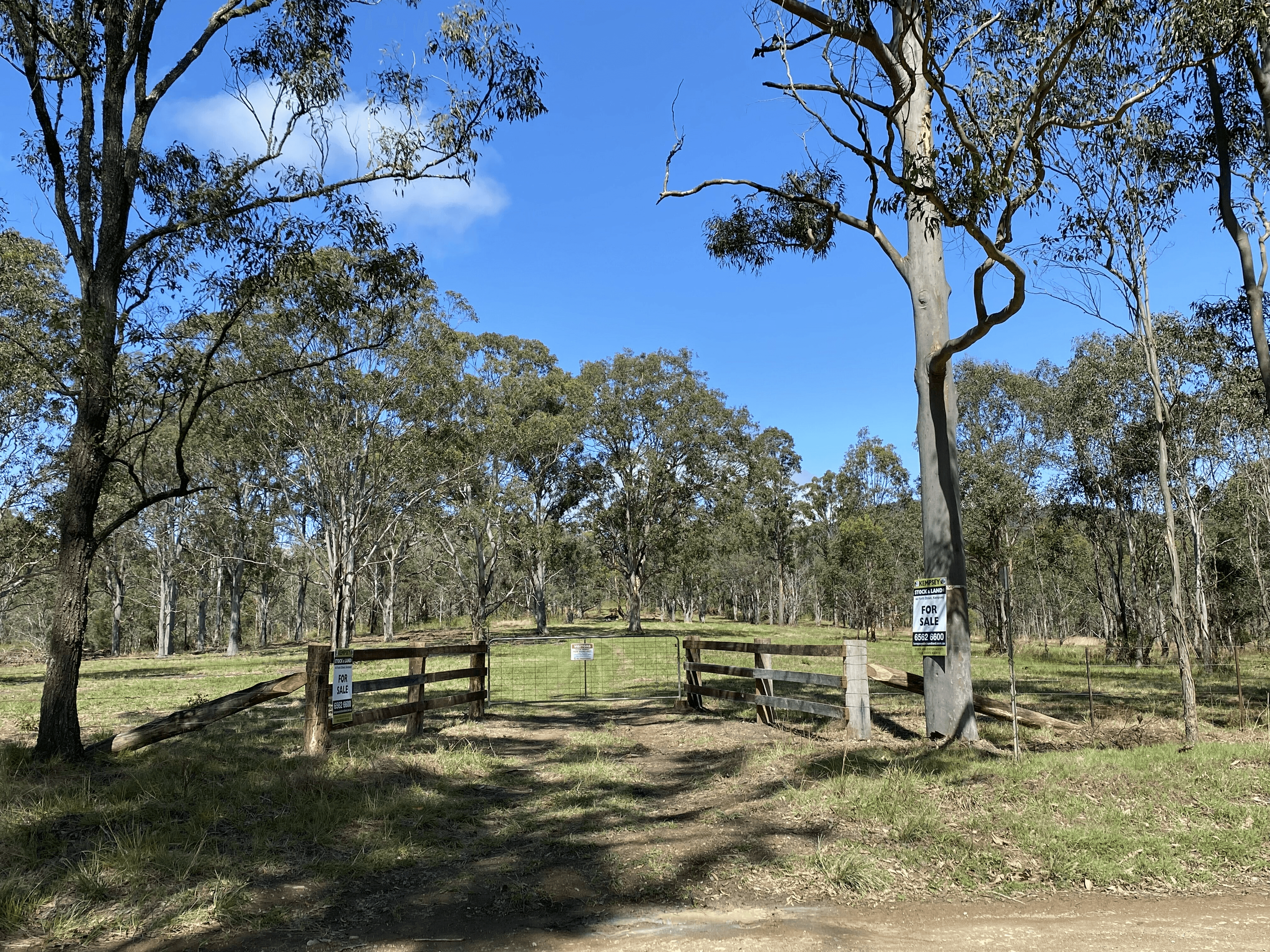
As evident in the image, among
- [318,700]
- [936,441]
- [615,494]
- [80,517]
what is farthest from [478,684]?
[615,494]

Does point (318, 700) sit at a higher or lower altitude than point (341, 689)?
lower

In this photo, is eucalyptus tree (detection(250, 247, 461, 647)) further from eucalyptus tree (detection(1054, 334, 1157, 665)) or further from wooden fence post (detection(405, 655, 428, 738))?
eucalyptus tree (detection(1054, 334, 1157, 665))

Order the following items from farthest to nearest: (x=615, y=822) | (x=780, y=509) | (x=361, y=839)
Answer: (x=780, y=509) < (x=615, y=822) < (x=361, y=839)

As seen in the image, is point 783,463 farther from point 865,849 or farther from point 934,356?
point 865,849

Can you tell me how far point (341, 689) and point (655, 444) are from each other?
114 ft

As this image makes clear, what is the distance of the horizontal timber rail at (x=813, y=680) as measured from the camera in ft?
31.1

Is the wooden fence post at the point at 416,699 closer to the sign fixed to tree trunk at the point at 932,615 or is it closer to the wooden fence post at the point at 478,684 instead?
the wooden fence post at the point at 478,684

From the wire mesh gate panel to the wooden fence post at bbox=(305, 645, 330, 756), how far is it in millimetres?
4483

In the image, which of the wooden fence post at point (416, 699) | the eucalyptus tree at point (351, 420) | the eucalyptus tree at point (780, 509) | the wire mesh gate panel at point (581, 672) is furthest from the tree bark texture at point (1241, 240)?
the eucalyptus tree at point (780, 509)

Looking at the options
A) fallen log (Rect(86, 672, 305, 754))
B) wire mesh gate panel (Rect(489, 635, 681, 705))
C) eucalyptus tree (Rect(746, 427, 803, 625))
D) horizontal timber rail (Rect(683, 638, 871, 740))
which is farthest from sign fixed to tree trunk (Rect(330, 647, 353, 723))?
eucalyptus tree (Rect(746, 427, 803, 625))

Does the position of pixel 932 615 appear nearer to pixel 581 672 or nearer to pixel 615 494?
pixel 581 672

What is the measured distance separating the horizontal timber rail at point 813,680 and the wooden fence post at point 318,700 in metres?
5.26

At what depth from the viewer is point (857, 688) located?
9.54 m

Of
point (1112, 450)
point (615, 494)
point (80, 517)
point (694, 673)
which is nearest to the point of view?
point (80, 517)
